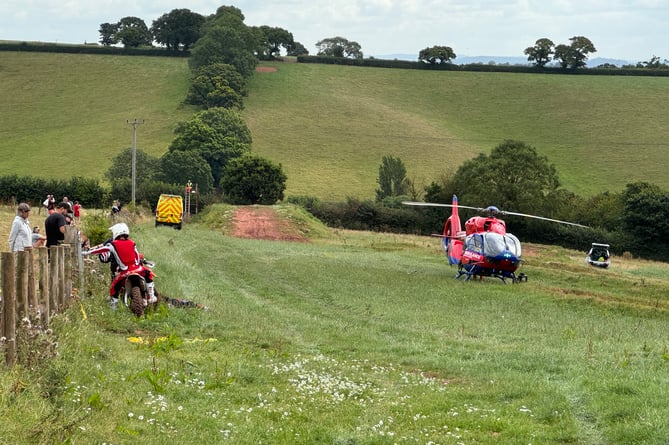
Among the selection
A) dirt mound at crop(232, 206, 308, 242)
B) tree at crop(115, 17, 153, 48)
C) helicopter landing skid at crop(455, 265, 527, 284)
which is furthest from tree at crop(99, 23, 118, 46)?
helicopter landing skid at crop(455, 265, 527, 284)

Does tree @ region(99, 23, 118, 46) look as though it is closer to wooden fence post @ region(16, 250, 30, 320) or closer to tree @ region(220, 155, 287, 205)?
tree @ region(220, 155, 287, 205)

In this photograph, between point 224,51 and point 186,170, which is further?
point 224,51

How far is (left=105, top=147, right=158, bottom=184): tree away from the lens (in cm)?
9031

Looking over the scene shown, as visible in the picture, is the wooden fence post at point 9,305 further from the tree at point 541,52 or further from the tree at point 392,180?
the tree at point 541,52

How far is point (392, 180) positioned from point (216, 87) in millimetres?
33216

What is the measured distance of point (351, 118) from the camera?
11725 centimetres

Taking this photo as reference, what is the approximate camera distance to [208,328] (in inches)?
634

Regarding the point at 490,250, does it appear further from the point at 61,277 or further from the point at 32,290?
the point at 32,290

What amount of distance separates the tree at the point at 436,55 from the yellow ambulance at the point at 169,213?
308 ft

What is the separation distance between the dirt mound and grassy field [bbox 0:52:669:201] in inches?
1109

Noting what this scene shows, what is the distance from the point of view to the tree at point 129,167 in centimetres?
9031

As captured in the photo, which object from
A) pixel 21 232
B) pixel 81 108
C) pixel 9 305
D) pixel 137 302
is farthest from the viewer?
pixel 81 108

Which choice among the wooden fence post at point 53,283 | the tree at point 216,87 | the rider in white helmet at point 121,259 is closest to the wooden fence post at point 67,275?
the wooden fence post at point 53,283

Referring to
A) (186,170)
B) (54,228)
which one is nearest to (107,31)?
(186,170)
